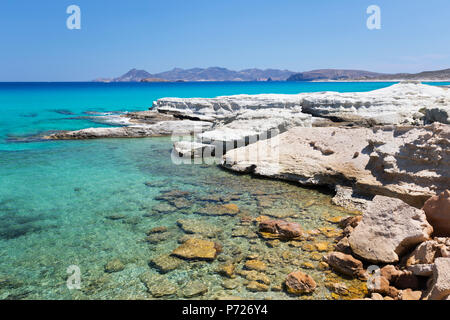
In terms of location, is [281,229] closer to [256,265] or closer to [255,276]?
[256,265]

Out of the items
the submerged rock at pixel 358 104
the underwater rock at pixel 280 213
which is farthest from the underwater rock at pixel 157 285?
the submerged rock at pixel 358 104

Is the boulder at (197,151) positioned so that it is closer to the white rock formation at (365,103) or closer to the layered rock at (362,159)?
the layered rock at (362,159)

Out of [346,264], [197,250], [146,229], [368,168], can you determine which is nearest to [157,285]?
[197,250]

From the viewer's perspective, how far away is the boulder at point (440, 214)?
6.20 meters

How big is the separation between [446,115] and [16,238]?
46.6 feet

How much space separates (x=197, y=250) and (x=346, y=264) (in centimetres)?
292

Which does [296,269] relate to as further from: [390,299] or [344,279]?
[390,299]

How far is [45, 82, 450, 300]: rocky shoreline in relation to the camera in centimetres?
547

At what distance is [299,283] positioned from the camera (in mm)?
5406

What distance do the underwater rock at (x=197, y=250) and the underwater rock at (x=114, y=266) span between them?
1047 mm

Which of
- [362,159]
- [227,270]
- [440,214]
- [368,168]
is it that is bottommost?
[227,270]

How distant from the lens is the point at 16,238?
740cm

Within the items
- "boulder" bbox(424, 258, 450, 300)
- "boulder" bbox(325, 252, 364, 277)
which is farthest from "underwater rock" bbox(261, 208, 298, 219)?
"boulder" bbox(424, 258, 450, 300)

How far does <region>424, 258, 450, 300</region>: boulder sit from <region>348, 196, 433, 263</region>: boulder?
120cm
